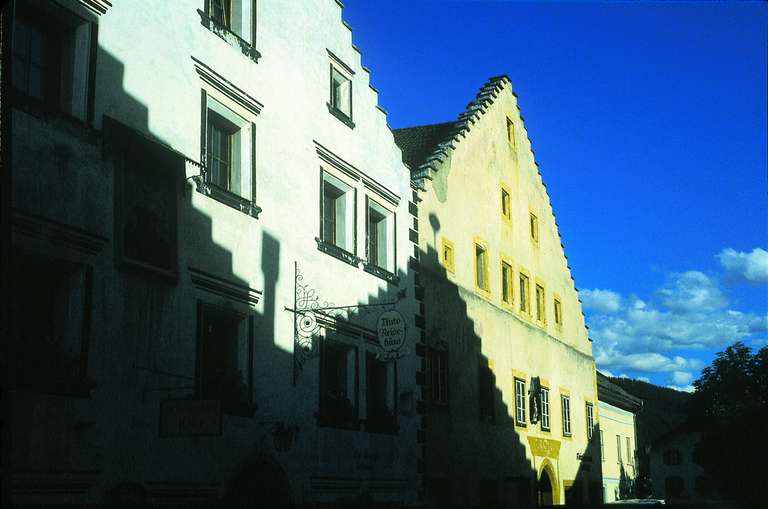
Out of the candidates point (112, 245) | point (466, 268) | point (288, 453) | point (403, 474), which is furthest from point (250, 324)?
point (466, 268)

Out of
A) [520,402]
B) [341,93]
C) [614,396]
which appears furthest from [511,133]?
[614,396]

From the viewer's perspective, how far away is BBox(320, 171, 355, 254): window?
21366 millimetres

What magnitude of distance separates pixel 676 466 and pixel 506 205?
2111 inches

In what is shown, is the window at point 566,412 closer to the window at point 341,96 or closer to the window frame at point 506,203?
the window frame at point 506,203

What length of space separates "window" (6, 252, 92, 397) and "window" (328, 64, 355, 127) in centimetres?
901

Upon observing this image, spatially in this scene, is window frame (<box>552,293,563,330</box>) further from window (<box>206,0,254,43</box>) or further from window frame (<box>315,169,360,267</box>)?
window (<box>206,0,254,43</box>)

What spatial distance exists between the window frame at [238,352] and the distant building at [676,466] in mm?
66675

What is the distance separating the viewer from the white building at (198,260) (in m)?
13.2

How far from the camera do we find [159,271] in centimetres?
1516

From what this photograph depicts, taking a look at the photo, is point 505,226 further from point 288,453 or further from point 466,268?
point 288,453

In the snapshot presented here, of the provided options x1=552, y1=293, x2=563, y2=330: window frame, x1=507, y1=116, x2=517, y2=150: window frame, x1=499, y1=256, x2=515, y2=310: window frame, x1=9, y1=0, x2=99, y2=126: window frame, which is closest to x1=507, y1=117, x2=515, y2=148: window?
x1=507, y1=116, x2=517, y2=150: window frame

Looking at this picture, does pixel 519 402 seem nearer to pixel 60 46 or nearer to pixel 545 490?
pixel 545 490

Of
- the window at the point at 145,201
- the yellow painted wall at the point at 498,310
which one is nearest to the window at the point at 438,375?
the yellow painted wall at the point at 498,310

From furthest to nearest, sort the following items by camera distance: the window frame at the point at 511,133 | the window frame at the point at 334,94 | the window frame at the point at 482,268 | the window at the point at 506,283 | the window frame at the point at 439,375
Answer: the window frame at the point at 511,133
the window at the point at 506,283
the window frame at the point at 482,268
the window frame at the point at 439,375
the window frame at the point at 334,94
